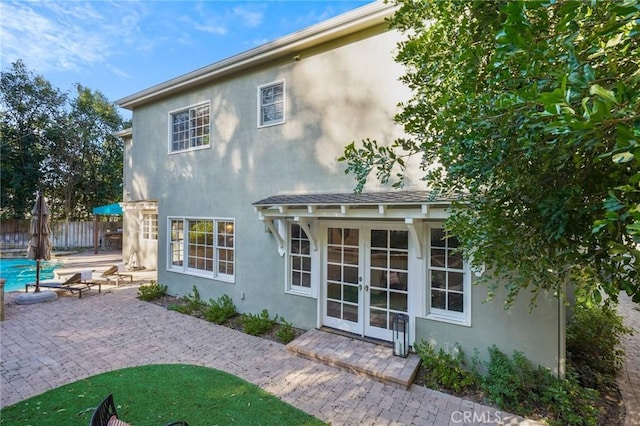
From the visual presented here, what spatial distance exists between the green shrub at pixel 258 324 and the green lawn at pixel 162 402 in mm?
2031

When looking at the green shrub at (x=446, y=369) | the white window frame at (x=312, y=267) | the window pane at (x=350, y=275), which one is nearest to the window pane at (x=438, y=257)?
the green shrub at (x=446, y=369)

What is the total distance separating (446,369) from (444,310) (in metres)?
1.13

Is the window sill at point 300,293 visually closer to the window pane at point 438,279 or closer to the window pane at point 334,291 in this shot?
the window pane at point 334,291

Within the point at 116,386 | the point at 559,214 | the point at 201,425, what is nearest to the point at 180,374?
the point at 116,386

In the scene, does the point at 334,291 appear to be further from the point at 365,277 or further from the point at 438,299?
the point at 438,299

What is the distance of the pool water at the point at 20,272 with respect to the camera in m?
14.5

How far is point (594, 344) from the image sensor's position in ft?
20.9

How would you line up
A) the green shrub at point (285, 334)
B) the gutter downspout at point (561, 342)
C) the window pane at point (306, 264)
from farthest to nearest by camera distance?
1. the window pane at point (306, 264)
2. the green shrub at point (285, 334)
3. the gutter downspout at point (561, 342)

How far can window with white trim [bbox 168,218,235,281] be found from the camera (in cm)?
979

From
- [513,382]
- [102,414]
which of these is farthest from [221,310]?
[513,382]

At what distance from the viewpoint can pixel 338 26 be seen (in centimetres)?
728

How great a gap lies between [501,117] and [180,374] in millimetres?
6653

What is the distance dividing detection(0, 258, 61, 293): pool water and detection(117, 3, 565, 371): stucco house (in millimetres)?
8872

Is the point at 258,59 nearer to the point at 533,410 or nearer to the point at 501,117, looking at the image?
the point at 501,117
